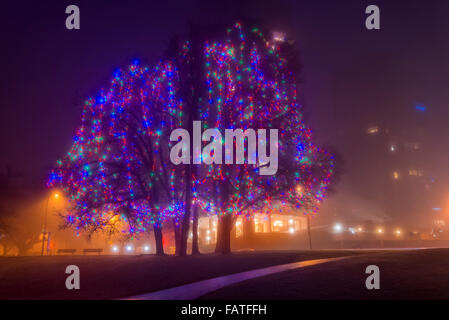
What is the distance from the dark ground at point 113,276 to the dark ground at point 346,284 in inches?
152

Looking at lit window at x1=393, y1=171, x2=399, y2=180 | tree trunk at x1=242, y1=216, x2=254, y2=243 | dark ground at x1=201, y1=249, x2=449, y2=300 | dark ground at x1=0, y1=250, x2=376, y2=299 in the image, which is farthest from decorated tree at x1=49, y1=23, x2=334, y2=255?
lit window at x1=393, y1=171, x2=399, y2=180

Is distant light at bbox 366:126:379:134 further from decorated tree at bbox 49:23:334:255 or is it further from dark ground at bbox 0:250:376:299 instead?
dark ground at bbox 0:250:376:299

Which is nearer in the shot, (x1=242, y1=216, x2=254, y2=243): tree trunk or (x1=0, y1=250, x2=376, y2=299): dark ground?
(x1=0, y1=250, x2=376, y2=299): dark ground

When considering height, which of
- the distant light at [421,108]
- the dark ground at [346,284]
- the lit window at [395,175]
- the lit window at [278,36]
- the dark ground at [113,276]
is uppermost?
the distant light at [421,108]

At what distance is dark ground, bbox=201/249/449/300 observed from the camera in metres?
9.36

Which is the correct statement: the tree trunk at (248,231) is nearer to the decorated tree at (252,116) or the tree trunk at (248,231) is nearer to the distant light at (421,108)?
the decorated tree at (252,116)

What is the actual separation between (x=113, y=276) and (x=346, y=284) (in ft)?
30.9

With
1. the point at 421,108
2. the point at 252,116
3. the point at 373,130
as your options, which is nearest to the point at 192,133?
the point at 252,116

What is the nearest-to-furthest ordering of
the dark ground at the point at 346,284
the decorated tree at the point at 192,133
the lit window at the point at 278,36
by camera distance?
the dark ground at the point at 346,284 → the decorated tree at the point at 192,133 → the lit window at the point at 278,36

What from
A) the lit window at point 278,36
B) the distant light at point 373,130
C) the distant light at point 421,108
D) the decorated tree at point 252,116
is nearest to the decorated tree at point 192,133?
the decorated tree at point 252,116

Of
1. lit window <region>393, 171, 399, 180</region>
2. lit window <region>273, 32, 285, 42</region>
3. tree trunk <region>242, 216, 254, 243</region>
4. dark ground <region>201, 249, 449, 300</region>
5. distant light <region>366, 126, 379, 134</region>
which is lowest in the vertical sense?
tree trunk <region>242, 216, 254, 243</region>

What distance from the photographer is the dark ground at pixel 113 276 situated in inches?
498

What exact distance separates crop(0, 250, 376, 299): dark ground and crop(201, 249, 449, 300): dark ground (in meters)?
3.85
